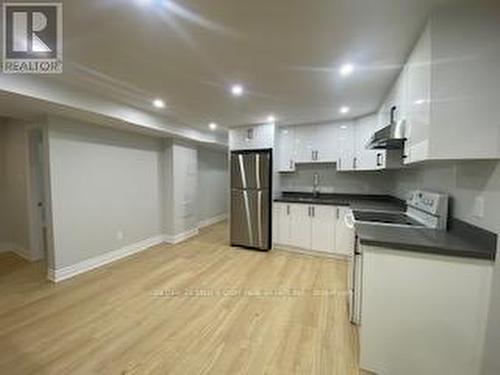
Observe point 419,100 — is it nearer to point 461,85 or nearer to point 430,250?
point 461,85

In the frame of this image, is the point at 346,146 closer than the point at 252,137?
Yes

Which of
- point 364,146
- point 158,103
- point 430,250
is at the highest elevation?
point 158,103

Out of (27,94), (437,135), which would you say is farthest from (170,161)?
(437,135)

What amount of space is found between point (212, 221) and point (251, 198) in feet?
8.66

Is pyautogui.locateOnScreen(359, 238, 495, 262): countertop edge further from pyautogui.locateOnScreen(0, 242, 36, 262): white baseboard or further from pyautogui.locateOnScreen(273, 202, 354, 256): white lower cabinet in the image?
pyautogui.locateOnScreen(0, 242, 36, 262): white baseboard

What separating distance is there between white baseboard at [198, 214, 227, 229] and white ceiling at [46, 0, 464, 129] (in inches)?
149

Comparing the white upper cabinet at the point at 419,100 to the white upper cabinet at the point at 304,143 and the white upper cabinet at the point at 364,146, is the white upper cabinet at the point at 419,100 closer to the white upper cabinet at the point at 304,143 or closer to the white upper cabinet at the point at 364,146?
the white upper cabinet at the point at 364,146

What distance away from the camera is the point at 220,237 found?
5289 mm

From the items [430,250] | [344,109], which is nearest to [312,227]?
[344,109]

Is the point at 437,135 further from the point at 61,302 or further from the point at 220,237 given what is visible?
the point at 220,237

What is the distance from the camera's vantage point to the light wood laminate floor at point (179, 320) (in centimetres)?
179

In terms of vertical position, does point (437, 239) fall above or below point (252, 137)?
below

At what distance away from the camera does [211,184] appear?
6.65m

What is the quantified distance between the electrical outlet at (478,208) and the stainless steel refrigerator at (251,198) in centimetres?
291
